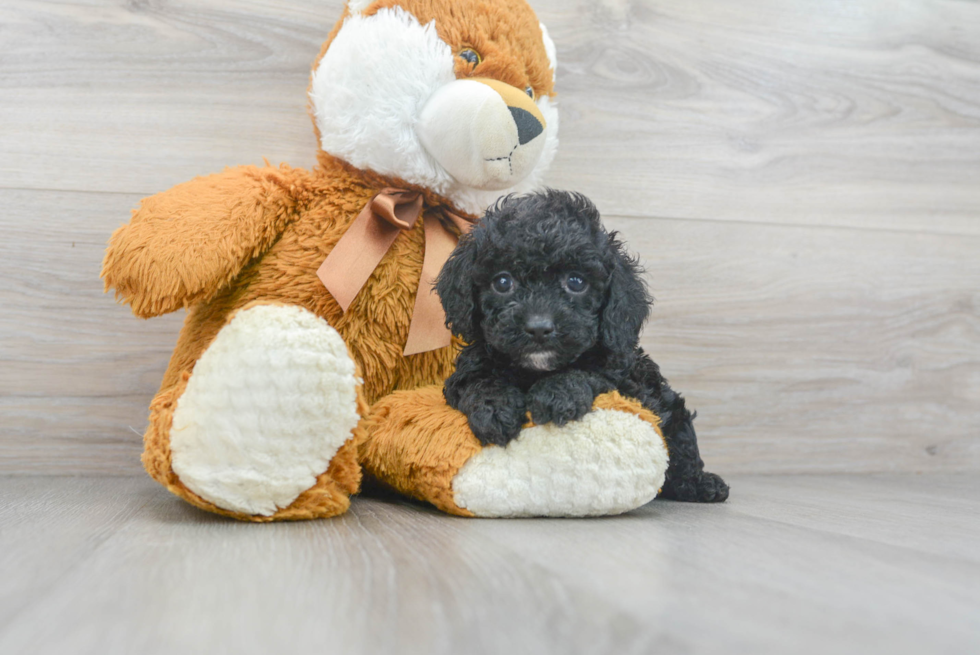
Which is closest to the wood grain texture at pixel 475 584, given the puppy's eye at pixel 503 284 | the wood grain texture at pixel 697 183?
the puppy's eye at pixel 503 284

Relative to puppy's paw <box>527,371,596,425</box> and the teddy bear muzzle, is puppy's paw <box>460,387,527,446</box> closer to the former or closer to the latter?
puppy's paw <box>527,371,596,425</box>

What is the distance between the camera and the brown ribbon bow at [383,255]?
885 millimetres

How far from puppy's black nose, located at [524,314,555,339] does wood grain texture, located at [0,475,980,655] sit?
0.20 metres

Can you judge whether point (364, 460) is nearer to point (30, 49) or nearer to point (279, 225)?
point (279, 225)

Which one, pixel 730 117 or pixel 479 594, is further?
pixel 730 117

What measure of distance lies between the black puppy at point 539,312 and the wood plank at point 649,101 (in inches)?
19.6

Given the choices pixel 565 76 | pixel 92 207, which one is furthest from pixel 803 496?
pixel 92 207

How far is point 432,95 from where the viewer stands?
90cm

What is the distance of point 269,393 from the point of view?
73 cm

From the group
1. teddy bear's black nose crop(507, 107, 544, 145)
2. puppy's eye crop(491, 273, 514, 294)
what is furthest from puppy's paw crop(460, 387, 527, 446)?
→ teddy bear's black nose crop(507, 107, 544, 145)

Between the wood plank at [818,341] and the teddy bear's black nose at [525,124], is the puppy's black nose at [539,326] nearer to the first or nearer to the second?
the teddy bear's black nose at [525,124]

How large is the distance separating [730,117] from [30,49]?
1.17 meters

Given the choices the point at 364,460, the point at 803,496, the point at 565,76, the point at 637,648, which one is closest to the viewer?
the point at 637,648

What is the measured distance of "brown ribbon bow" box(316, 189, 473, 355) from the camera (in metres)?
0.89
